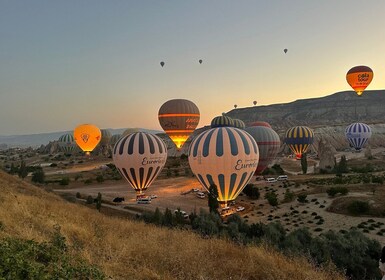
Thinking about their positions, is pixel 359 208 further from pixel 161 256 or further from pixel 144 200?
pixel 161 256

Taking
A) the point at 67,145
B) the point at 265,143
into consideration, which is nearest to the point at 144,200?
the point at 265,143

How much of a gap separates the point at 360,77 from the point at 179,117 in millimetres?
45377

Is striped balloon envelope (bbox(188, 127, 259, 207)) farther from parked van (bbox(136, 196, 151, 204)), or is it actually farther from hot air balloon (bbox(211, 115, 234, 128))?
hot air balloon (bbox(211, 115, 234, 128))

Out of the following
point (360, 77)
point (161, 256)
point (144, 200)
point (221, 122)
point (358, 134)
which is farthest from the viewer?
point (358, 134)

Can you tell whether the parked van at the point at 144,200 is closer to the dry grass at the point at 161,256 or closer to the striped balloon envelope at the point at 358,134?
the dry grass at the point at 161,256

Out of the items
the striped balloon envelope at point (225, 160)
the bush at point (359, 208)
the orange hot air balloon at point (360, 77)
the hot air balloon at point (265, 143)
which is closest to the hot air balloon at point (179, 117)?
the hot air balloon at point (265, 143)

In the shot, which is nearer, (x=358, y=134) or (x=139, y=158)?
(x=139, y=158)

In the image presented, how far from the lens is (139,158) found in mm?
35219

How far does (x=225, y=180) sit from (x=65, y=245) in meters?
21.4

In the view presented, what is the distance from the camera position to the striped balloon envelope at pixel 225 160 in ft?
91.8

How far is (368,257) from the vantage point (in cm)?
1543

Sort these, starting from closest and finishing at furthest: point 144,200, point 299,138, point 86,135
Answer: point 144,200 → point 299,138 → point 86,135

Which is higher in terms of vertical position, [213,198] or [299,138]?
[299,138]

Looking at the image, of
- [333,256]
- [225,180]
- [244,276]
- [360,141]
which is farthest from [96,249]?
[360,141]
